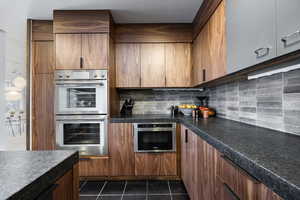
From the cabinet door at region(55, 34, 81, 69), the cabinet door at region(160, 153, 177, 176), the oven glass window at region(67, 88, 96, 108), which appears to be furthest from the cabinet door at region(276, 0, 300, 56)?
the cabinet door at region(55, 34, 81, 69)

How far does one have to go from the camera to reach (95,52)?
108 inches

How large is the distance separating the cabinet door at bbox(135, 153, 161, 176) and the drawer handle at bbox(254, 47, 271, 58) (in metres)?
1.99

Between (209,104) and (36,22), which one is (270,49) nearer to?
(209,104)

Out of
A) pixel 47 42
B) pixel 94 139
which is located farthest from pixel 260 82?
pixel 47 42

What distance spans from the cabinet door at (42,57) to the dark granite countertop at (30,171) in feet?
8.10

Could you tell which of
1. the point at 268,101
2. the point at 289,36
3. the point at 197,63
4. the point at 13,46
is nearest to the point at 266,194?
the point at 289,36

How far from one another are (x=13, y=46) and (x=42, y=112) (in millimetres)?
1070

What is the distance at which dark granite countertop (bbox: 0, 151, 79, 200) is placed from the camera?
552 mm

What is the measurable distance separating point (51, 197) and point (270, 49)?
1.25 meters

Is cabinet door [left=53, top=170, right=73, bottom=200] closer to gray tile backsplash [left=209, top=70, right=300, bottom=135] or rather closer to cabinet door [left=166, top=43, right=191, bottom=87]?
gray tile backsplash [left=209, top=70, right=300, bottom=135]

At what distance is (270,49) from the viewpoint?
Result: 106 centimetres

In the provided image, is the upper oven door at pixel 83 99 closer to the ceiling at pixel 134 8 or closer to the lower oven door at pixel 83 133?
the lower oven door at pixel 83 133

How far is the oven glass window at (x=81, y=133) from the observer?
2749 mm

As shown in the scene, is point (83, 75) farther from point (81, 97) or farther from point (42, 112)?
point (42, 112)
